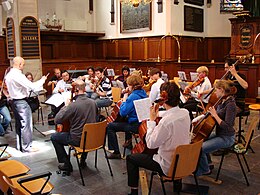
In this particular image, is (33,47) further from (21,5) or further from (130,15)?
(130,15)

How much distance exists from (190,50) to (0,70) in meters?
7.38

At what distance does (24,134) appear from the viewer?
516 cm

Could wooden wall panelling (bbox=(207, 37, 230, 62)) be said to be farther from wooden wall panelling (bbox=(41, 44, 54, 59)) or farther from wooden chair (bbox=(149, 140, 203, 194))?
wooden chair (bbox=(149, 140, 203, 194))

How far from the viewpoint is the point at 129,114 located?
460 centimetres

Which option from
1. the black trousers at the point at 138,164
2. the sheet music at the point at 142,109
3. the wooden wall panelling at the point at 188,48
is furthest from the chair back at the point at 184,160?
the wooden wall panelling at the point at 188,48

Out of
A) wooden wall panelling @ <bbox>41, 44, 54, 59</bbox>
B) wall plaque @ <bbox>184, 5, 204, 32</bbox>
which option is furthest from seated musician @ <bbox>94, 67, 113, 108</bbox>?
wooden wall panelling @ <bbox>41, 44, 54, 59</bbox>

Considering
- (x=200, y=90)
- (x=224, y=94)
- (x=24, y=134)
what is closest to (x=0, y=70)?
(x=24, y=134)

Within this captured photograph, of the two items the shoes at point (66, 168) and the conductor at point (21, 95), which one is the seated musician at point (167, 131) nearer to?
the shoes at point (66, 168)

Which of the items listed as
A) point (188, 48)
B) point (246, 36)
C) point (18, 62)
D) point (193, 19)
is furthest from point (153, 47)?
point (18, 62)

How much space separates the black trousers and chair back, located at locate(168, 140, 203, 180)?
0.59 feet

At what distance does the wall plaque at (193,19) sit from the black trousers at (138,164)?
999 cm

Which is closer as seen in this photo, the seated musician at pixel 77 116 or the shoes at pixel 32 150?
the seated musician at pixel 77 116

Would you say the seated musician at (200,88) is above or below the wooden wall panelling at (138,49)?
below

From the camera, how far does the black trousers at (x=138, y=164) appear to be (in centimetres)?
316
